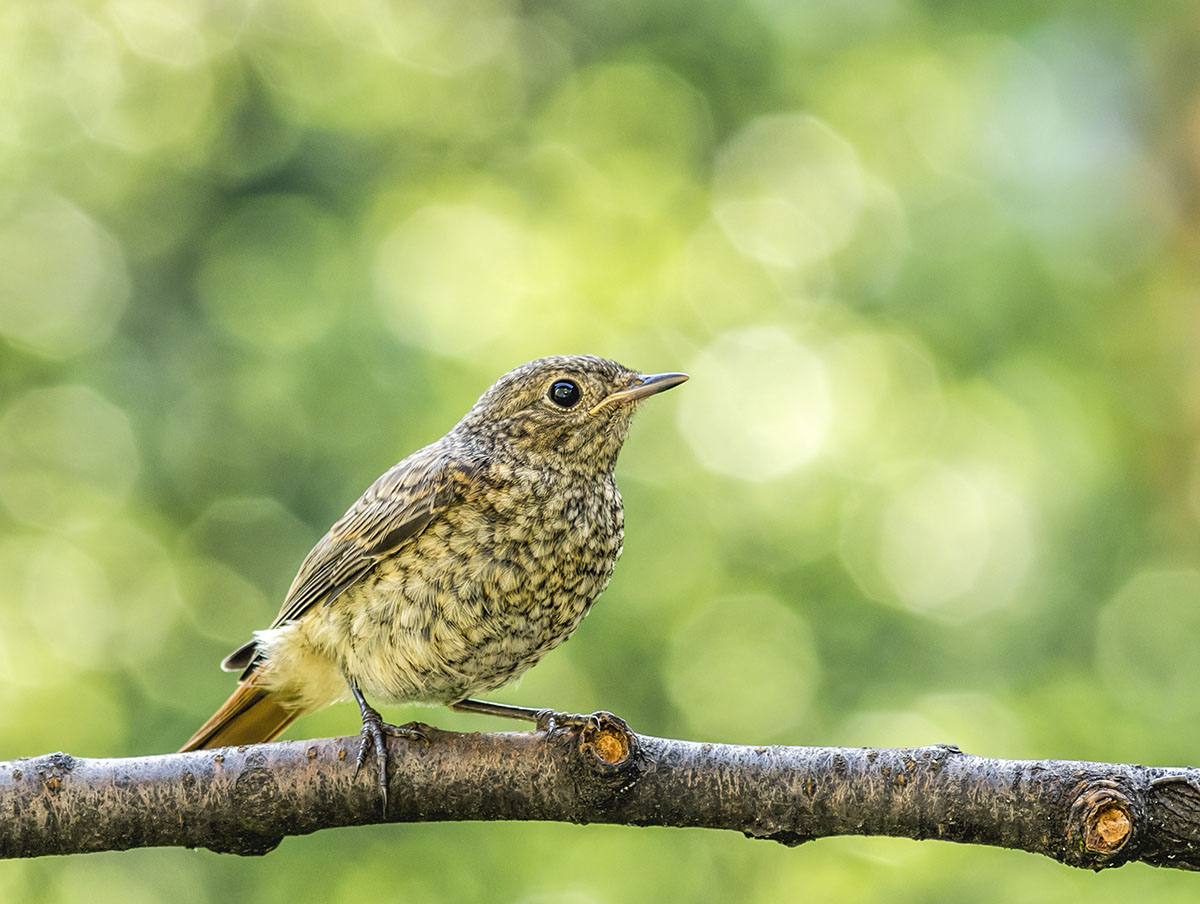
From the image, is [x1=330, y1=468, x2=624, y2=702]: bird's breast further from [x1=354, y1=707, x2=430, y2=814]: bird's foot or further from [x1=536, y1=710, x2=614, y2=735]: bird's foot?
[x1=354, y1=707, x2=430, y2=814]: bird's foot

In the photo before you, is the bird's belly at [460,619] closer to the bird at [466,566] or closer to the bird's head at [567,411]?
the bird at [466,566]

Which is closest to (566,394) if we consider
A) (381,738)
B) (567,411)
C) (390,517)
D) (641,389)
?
(567,411)

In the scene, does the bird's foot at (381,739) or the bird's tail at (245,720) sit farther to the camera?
the bird's tail at (245,720)

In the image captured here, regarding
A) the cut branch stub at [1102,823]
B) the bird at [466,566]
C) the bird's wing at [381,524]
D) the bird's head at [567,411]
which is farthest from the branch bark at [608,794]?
the bird's head at [567,411]

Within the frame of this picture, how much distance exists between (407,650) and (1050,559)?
4.10 m

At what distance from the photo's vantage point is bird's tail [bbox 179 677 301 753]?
3252mm

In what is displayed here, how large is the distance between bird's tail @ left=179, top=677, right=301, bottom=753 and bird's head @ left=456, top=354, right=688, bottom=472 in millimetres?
890

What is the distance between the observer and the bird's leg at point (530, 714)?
2.54 meters

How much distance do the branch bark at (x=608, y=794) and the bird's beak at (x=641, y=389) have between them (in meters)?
1.00

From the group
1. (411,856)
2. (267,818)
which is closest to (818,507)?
(411,856)

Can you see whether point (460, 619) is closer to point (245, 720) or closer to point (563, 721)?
point (563, 721)

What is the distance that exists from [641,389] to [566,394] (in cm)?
23

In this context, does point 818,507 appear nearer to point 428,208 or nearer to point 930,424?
point 930,424

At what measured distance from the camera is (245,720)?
336 centimetres
